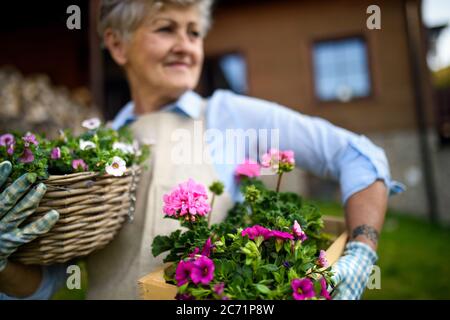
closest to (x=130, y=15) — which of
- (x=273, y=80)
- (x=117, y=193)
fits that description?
(x=117, y=193)

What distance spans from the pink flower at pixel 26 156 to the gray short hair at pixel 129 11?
0.72 meters

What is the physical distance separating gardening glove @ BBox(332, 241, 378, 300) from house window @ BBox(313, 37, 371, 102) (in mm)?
6602

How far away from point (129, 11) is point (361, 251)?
4.07ft

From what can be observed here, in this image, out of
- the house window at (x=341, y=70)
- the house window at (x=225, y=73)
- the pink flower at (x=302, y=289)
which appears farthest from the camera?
the house window at (x=225, y=73)

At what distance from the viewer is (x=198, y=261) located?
2.37 feet

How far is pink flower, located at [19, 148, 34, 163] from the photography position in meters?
0.94

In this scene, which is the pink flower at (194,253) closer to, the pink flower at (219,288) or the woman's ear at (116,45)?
the pink flower at (219,288)

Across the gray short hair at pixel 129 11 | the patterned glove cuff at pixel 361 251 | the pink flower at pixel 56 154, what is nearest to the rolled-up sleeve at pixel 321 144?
the patterned glove cuff at pixel 361 251

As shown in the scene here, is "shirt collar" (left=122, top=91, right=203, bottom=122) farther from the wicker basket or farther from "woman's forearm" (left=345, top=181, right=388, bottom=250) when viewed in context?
"woman's forearm" (left=345, top=181, right=388, bottom=250)

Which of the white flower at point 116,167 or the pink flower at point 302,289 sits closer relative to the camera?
the pink flower at point 302,289

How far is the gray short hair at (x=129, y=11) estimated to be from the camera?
54.9 inches

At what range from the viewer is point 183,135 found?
4.58 feet
